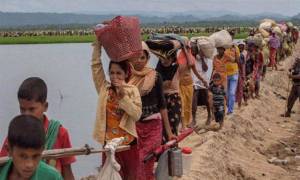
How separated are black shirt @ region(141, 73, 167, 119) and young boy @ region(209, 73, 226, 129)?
441 cm

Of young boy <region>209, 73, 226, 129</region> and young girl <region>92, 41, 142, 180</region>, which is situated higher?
young girl <region>92, 41, 142, 180</region>

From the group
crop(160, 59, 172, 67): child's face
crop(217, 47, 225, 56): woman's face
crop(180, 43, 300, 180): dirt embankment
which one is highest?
crop(160, 59, 172, 67): child's face

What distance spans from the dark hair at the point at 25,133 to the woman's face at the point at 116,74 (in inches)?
77.2

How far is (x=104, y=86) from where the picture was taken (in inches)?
191

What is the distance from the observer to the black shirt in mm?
5285

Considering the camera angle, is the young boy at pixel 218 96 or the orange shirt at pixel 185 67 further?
the young boy at pixel 218 96

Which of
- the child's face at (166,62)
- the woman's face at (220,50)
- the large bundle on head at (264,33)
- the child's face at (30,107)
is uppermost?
the child's face at (30,107)

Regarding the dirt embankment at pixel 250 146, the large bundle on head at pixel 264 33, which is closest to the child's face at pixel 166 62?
the dirt embankment at pixel 250 146

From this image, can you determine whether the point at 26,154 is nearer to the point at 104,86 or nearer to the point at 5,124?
the point at 104,86

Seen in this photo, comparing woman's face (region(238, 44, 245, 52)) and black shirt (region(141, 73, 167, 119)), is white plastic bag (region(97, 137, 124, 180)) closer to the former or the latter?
black shirt (region(141, 73, 167, 119))

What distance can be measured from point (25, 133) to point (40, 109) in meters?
0.67

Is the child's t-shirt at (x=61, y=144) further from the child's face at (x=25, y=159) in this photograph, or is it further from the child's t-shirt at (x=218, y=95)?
the child's t-shirt at (x=218, y=95)

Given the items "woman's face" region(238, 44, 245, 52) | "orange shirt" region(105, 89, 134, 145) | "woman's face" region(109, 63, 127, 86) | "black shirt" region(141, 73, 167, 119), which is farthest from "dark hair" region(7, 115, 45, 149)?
"woman's face" region(238, 44, 245, 52)

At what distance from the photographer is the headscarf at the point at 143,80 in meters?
5.19
